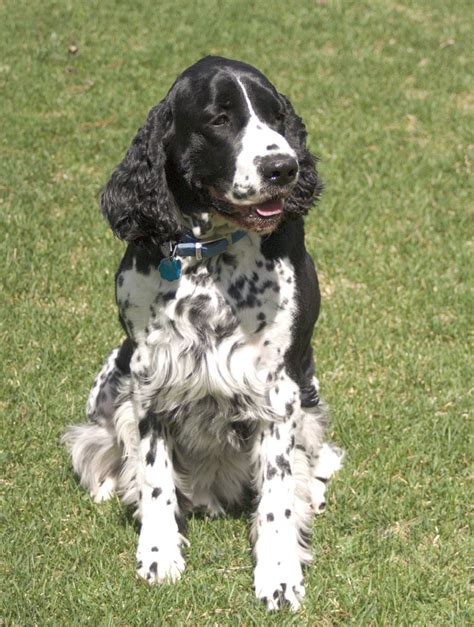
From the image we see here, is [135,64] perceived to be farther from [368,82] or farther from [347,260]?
[347,260]

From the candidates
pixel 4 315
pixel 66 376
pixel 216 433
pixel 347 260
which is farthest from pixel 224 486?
pixel 347 260

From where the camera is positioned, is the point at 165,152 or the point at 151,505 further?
the point at 151,505

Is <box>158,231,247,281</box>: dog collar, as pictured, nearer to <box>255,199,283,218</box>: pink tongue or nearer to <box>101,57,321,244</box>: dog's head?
→ <box>101,57,321,244</box>: dog's head

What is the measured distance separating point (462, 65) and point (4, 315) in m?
6.35

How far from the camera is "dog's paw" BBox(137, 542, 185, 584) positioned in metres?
4.00

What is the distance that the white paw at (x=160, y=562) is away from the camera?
13.1ft

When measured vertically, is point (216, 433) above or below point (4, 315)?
above

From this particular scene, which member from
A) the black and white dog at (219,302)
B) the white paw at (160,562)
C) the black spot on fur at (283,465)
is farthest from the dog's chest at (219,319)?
the white paw at (160,562)

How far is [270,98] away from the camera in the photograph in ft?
12.3

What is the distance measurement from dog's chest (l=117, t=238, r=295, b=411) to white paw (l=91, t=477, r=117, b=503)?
840mm

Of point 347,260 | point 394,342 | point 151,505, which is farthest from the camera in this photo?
point 347,260

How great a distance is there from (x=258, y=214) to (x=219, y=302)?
1.43 feet

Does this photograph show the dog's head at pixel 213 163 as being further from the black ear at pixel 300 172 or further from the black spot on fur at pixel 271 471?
the black spot on fur at pixel 271 471

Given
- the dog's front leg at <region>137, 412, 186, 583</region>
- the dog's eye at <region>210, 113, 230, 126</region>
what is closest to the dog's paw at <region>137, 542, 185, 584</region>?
the dog's front leg at <region>137, 412, 186, 583</region>
